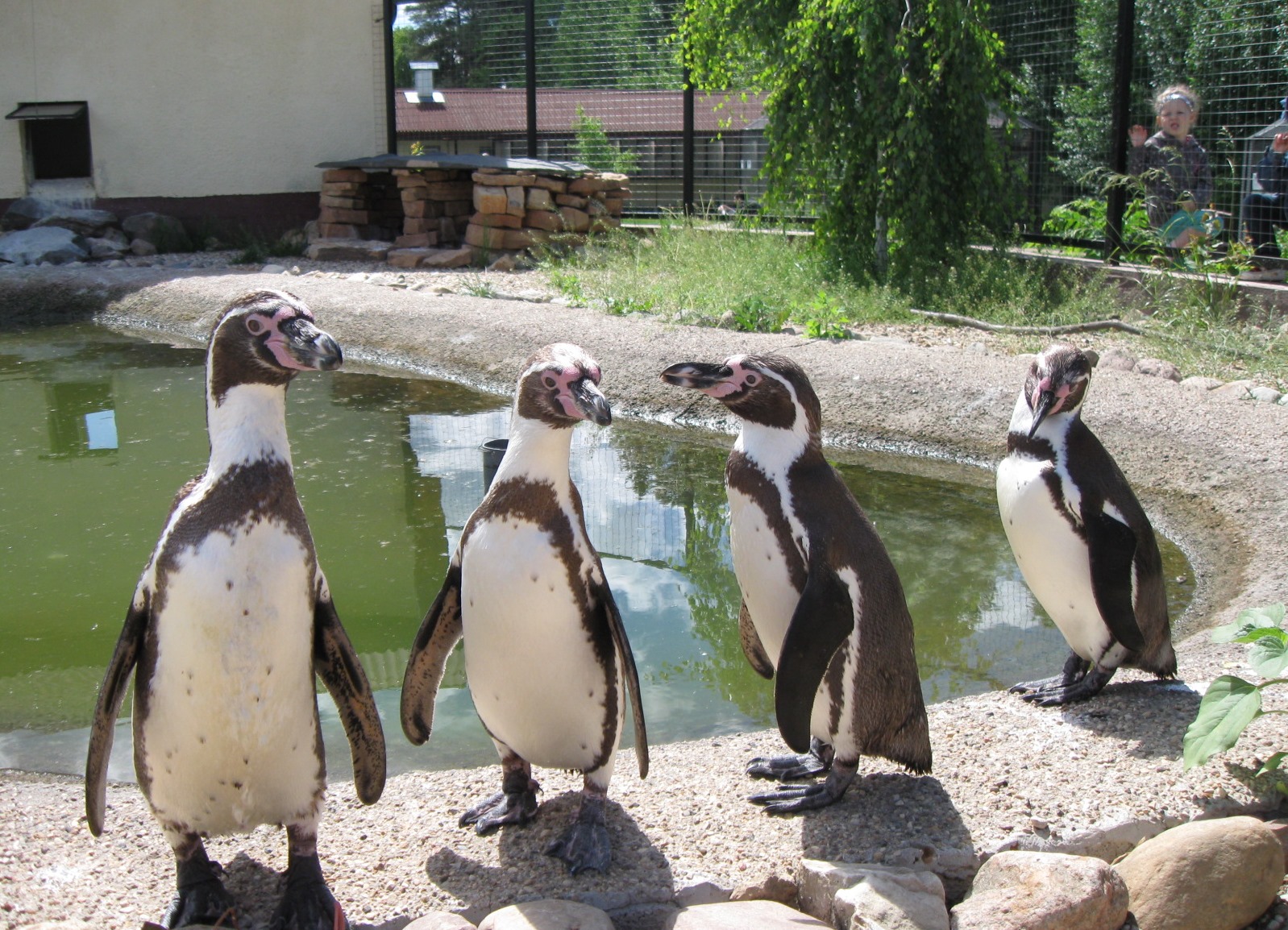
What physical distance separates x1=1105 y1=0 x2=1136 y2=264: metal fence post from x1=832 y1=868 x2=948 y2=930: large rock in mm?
7238

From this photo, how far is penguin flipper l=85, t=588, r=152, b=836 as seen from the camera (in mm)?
1963

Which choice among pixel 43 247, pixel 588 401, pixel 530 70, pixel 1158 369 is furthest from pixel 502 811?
pixel 530 70

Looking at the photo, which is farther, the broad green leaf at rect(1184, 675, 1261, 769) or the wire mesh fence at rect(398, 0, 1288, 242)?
the wire mesh fence at rect(398, 0, 1288, 242)

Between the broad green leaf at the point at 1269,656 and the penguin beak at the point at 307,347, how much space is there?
1648 mm

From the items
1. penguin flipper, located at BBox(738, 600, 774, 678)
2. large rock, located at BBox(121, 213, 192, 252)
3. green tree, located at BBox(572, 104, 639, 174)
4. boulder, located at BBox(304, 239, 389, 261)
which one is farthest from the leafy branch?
green tree, located at BBox(572, 104, 639, 174)

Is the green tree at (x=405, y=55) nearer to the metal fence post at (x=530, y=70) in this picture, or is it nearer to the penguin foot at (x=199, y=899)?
the metal fence post at (x=530, y=70)

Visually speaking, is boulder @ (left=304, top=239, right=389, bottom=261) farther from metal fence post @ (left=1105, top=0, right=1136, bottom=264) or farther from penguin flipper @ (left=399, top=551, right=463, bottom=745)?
penguin flipper @ (left=399, top=551, right=463, bottom=745)

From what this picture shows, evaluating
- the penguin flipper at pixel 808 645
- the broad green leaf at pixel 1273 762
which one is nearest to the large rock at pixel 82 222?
the penguin flipper at pixel 808 645

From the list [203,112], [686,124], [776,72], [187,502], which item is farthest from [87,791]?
[203,112]

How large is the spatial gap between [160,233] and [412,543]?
349 inches

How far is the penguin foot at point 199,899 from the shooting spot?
1956 mm

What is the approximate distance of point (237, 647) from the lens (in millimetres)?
1885

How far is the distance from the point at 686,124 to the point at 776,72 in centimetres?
379

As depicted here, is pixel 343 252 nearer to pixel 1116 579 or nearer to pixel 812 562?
pixel 1116 579
